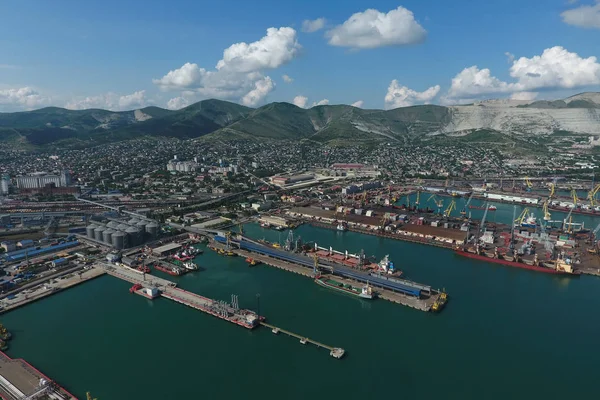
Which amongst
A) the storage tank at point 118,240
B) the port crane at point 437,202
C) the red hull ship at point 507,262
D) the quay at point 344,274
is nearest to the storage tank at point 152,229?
the storage tank at point 118,240

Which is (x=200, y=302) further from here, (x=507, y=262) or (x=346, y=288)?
(x=507, y=262)

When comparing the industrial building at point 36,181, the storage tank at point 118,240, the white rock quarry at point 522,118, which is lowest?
the storage tank at point 118,240

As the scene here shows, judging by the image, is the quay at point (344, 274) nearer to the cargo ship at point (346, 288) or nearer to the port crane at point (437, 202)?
the cargo ship at point (346, 288)

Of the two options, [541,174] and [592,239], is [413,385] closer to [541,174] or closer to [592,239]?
[592,239]

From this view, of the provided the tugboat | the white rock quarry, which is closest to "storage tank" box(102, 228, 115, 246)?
the tugboat

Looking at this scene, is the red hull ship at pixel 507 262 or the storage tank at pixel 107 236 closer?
the red hull ship at pixel 507 262

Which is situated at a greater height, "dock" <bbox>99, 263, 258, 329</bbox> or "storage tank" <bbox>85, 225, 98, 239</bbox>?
"storage tank" <bbox>85, 225, 98, 239</bbox>

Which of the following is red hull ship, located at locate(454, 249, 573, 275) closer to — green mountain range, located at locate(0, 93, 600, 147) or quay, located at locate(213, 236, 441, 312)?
quay, located at locate(213, 236, 441, 312)

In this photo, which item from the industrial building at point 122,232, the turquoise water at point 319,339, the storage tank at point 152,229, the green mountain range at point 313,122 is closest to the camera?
the turquoise water at point 319,339
